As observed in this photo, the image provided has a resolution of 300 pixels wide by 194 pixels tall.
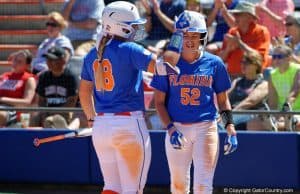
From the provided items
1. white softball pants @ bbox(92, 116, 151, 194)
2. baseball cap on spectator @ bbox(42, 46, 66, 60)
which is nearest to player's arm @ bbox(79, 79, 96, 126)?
white softball pants @ bbox(92, 116, 151, 194)

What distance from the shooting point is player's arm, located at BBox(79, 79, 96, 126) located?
6605 millimetres

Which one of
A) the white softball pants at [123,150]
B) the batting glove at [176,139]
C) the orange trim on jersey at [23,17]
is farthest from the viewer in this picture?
the orange trim on jersey at [23,17]

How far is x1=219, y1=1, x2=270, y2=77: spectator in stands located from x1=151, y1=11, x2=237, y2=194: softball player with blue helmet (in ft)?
11.1

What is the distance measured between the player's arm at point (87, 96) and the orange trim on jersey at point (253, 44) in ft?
12.5

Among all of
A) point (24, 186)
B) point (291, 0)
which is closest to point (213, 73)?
point (24, 186)

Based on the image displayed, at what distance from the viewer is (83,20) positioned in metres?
11.4

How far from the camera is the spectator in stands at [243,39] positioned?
10297 millimetres

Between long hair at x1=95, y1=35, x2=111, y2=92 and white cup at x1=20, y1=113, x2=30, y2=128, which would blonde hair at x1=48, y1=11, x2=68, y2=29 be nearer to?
white cup at x1=20, y1=113, x2=30, y2=128

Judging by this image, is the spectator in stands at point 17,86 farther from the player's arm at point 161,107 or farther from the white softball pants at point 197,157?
the white softball pants at point 197,157

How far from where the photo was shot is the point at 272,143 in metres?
9.02

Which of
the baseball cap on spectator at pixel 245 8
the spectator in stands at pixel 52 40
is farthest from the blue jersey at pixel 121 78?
the spectator in stands at pixel 52 40

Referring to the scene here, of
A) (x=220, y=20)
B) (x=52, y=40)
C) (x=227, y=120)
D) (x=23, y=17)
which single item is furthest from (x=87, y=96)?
(x=23, y=17)

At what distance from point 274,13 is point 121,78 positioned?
17.8ft

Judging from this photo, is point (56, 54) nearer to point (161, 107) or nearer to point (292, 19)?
point (292, 19)
